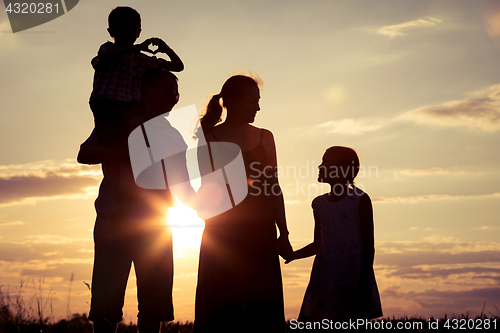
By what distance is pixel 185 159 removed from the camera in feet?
15.1

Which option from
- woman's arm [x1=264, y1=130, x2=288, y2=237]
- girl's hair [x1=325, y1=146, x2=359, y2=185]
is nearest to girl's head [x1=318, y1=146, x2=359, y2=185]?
girl's hair [x1=325, y1=146, x2=359, y2=185]

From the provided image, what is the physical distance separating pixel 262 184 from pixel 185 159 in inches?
30.1

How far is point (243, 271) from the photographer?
4.46 meters

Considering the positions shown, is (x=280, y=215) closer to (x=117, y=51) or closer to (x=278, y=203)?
(x=278, y=203)

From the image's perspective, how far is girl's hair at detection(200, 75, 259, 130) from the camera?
4.70 metres

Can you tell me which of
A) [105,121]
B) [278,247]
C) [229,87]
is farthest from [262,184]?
[105,121]

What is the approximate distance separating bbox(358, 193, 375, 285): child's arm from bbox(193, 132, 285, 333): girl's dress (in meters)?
1.15

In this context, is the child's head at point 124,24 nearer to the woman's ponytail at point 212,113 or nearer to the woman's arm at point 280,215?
the woman's ponytail at point 212,113

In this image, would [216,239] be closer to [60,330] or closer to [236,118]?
[236,118]

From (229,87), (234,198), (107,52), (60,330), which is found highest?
(107,52)

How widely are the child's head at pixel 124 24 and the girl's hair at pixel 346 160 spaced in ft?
8.48

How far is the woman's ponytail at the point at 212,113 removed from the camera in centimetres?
480

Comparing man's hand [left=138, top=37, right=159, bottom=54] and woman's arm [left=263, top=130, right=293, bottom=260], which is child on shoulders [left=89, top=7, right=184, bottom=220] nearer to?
man's hand [left=138, top=37, right=159, bottom=54]

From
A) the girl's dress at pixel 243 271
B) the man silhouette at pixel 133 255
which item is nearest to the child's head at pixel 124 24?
the man silhouette at pixel 133 255
